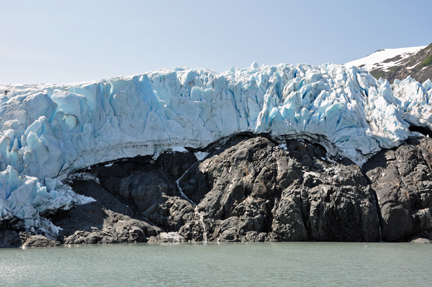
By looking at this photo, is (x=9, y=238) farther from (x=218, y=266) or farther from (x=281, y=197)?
(x=281, y=197)

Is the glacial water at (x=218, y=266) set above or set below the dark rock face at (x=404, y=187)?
below

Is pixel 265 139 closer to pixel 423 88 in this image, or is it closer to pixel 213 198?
pixel 213 198

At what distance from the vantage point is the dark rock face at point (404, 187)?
23.6 m

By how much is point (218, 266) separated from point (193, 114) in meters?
16.1

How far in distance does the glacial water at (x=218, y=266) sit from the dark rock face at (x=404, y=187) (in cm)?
408

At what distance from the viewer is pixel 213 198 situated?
83.5 feet

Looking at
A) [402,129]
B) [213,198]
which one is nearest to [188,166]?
[213,198]

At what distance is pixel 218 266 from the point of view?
1408 cm

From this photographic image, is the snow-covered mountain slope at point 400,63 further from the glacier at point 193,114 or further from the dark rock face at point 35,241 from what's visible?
the dark rock face at point 35,241

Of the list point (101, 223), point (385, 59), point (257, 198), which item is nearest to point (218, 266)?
point (257, 198)

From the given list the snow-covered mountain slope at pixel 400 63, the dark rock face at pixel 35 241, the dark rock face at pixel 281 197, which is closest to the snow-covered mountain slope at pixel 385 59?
the snow-covered mountain slope at pixel 400 63

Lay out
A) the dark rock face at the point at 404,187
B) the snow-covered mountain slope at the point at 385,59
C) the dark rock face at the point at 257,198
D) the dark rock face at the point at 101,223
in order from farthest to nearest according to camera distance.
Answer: the snow-covered mountain slope at the point at 385,59
the dark rock face at the point at 404,187
the dark rock face at the point at 257,198
the dark rock face at the point at 101,223

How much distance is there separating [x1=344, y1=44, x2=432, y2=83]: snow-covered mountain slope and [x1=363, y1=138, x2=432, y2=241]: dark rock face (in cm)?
3348

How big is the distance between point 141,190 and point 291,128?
35.5ft
